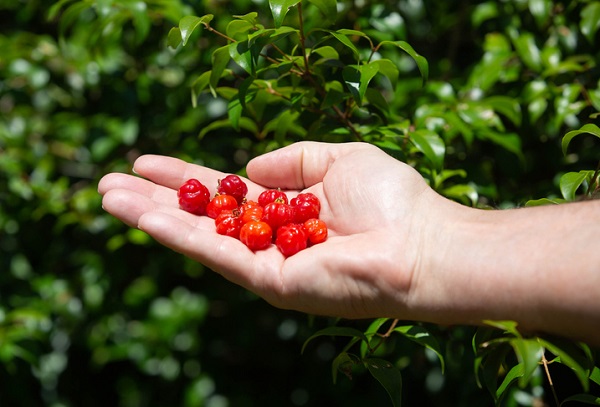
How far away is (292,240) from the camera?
2.28 meters

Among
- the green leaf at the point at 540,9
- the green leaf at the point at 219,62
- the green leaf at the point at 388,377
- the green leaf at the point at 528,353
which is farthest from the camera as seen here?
the green leaf at the point at 540,9

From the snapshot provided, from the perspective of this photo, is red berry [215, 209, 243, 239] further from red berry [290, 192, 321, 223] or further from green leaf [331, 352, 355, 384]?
green leaf [331, 352, 355, 384]

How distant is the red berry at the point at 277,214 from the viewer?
246 cm

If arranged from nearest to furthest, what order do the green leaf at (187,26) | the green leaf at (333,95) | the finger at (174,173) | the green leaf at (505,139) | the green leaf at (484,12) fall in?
1. the green leaf at (187,26)
2. the green leaf at (333,95)
3. the finger at (174,173)
4. the green leaf at (505,139)
5. the green leaf at (484,12)

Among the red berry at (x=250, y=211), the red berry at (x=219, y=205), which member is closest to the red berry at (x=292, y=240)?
the red berry at (x=250, y=211)

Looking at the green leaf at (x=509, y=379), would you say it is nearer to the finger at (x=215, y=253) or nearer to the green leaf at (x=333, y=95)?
the finger at (x=215, y=253)

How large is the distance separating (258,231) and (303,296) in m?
0.41

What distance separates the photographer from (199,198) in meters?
2.58

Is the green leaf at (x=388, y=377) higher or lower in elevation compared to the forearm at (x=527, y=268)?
lower

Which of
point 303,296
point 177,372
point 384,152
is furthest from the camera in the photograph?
point 177,372

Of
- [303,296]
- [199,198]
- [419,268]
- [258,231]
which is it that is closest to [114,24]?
[199,198]

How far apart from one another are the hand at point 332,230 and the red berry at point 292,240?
45mm

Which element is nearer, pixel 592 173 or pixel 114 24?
pixel 592 173

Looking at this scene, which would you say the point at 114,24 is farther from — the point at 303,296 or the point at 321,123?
the point at 303,296
